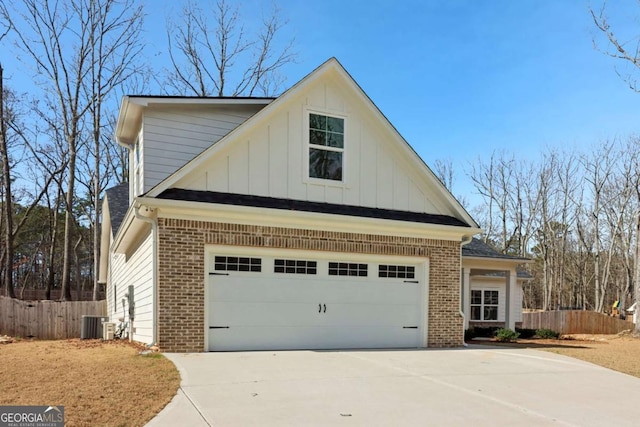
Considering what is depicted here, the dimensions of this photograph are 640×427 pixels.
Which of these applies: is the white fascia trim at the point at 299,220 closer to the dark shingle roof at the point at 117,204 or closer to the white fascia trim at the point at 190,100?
the white fascia trim at the point at 190,100

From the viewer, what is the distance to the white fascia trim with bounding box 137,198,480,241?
10.2 meters

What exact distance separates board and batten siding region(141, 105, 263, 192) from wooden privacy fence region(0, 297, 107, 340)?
8.97 meters

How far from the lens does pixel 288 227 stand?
11.4 m

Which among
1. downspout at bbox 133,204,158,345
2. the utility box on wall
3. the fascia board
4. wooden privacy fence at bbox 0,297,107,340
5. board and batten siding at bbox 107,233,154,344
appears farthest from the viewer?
the fascia board

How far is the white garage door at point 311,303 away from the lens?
423 inches

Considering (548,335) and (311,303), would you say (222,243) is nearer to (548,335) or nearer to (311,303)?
(311,303)

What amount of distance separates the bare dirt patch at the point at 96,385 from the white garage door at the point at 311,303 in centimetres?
188

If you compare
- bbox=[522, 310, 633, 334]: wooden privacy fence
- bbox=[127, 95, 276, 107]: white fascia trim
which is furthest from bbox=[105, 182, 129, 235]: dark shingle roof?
bbox=[522, 310, 633, 334]: wooden privacy fence

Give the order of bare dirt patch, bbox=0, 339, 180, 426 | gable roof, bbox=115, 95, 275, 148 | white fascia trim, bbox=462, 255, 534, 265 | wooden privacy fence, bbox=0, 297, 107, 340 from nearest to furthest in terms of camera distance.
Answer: bare dirt patch, bbox=0, 339, 180, 426, gable roof, bbox=115, 95, 275, 148, wooden privacy fence, bbox=0, 297, 107, 340, white fascia trim, bbox=462, 255, 534, 265

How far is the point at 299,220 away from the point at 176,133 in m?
3.99

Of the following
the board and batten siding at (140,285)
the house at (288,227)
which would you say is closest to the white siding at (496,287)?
the house at (288,227)

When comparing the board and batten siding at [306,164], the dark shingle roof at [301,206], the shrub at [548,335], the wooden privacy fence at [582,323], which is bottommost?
the wooden privacy fence at [582,323]

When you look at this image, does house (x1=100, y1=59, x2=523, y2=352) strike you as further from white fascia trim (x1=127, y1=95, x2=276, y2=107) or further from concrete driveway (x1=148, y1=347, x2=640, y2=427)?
concrete driveway (x1=148, y1=347, x2=640, y2=427)

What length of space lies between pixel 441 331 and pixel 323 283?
3501 millimetres
